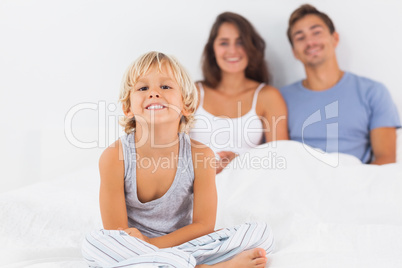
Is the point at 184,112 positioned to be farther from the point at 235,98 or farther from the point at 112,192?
the point at 235,98

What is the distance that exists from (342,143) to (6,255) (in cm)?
149

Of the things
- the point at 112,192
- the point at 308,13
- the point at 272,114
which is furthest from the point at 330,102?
the point at 112,192

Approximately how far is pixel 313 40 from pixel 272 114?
0.40m

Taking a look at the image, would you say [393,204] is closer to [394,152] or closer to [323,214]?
[323,214]

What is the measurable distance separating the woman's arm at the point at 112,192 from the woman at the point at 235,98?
87cm

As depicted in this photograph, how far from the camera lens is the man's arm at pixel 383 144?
1.89 metres

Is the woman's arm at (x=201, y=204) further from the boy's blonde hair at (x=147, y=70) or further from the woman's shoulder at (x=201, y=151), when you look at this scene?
the boy's blonde hair at (x=147, y=70)

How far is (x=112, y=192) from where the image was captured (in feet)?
3.68

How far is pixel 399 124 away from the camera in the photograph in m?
1.97

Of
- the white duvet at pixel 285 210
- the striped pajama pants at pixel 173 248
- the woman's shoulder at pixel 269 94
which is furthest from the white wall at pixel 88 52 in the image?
the striped pajama pants at pixel 173 248

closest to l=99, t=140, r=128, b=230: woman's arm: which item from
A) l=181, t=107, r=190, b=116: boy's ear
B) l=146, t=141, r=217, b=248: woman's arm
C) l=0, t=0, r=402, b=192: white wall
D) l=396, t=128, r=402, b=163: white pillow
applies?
l=146, t=141, r=217, b=248: woman's arm

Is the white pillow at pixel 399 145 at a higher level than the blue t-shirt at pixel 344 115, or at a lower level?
lower

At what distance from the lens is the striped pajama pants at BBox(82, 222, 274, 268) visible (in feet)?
2.90

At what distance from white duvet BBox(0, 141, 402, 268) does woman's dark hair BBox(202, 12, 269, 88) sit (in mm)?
602
